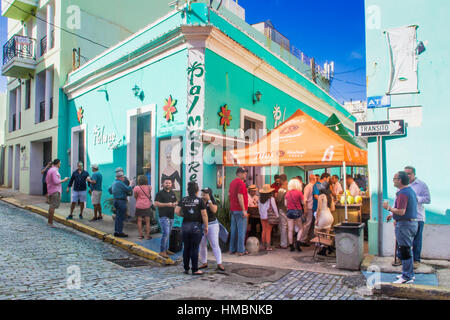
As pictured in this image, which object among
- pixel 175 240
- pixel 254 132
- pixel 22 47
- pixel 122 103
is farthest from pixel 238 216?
pixel 22 47

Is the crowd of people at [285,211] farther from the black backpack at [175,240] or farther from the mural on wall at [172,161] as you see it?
the mural on wall at [172,161]

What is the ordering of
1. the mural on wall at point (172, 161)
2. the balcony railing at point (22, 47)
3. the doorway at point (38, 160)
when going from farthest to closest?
the doorway at point (38, 160), the balcony railing at point (22, 47), the mural on wall at point (172, 161)

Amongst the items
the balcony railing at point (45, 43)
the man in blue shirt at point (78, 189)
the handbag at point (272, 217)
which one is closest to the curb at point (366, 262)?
the handbag at point (272, 217)

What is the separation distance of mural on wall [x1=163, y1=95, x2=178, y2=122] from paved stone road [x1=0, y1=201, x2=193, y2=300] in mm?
3714

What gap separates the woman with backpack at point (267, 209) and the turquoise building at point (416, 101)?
2181 millimetres

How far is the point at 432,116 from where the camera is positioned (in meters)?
6.81

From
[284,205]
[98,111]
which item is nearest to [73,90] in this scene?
[98,111]

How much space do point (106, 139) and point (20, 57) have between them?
8.19 meters

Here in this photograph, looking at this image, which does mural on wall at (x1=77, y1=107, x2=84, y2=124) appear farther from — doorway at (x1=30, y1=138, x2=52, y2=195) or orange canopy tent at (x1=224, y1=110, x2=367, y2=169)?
orange canopy tent at (x1=224, y1=110, x2=367, y2=169)

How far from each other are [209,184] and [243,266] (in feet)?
9.16

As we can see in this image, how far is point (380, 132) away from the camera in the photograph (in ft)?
22.7

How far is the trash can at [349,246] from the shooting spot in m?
6.21

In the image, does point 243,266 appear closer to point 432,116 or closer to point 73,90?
point 432,116

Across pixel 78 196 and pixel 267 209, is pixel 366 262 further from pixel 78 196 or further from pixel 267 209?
pixel 78 196
